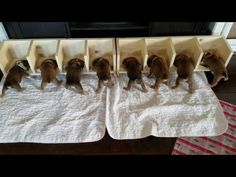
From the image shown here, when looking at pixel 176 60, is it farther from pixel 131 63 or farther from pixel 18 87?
pixel 18 87

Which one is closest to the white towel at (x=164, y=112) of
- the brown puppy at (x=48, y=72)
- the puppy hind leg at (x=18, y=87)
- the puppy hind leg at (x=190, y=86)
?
the puppy hind leg at (x=190, y=86)

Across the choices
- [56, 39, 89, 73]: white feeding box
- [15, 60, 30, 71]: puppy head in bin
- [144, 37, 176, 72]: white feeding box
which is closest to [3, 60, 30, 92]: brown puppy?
[15, 60, 30, 71]: puppy head in bin

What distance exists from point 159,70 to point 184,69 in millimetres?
105

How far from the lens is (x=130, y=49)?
44.4 inches

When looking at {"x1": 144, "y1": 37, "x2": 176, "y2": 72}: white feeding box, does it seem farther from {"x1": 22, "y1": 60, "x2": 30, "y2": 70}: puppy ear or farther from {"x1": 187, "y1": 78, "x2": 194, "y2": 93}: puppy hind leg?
{"x1": 22, "y1": 60, "x2": 30, "y2": 70}: puppy ear

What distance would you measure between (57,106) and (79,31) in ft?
1.25

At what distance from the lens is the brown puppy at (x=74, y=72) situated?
1.01 metres

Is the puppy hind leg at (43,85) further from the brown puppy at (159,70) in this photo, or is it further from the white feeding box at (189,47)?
the white feeding box at (189,47)

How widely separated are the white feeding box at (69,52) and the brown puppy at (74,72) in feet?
0.10

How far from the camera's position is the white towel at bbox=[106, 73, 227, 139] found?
3.09 ft
